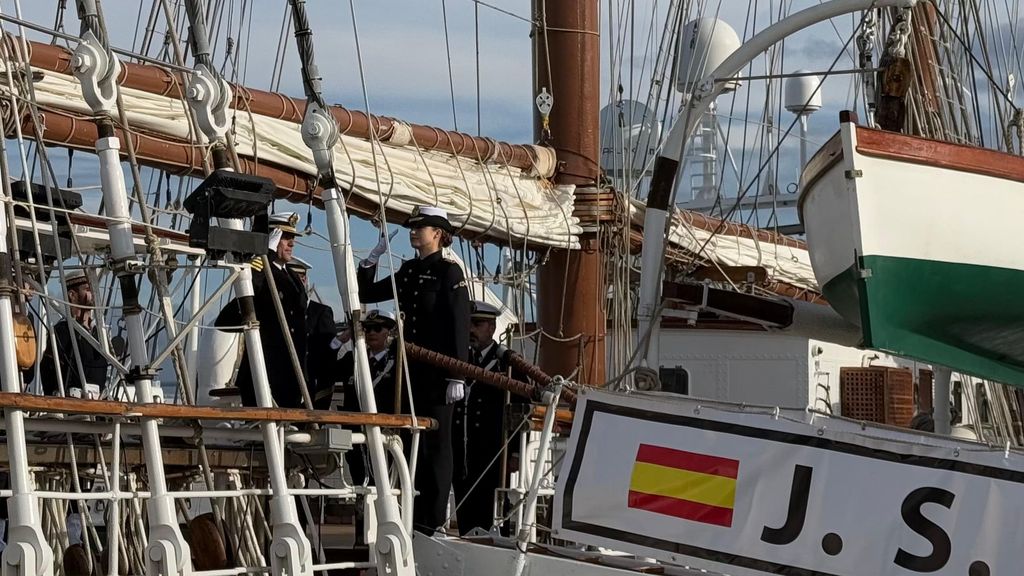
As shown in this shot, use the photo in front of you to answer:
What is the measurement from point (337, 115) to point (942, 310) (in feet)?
11.8

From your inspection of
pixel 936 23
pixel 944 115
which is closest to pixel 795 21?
pixel 944 115

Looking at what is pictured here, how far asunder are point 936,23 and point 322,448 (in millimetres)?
7933

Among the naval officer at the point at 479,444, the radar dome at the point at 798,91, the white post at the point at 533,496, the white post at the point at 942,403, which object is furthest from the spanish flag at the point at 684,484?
the radar dome at the point at 798,91

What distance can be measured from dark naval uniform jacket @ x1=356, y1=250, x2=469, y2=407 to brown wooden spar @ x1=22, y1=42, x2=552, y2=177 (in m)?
0.77

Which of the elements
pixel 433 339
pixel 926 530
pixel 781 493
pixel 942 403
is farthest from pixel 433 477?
pixel 942 403

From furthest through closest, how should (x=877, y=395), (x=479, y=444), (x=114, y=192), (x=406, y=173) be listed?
(x=877, y=395), (x=406, y=173), (x=479, y=444), (x=114, y=192)

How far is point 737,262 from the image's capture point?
12547 millimetres

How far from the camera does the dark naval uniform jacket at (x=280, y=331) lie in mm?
6637

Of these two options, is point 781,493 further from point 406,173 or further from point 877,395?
point 877,395

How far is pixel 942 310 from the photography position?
23.0 feet

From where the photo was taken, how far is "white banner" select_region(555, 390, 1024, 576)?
4.69m

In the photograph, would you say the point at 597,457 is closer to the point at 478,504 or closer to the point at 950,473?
the point at 950,473

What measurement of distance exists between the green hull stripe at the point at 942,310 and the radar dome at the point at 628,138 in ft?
10.3

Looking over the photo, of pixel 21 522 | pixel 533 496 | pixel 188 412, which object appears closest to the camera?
pixel 21 522
